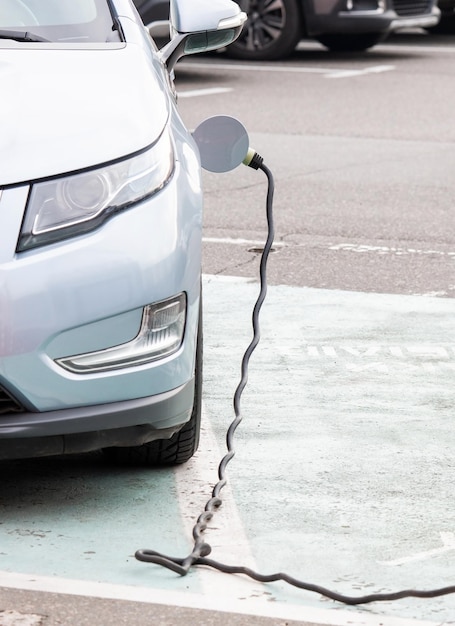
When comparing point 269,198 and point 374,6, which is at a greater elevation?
point 269,198

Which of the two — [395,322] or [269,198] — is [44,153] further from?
[395,322]

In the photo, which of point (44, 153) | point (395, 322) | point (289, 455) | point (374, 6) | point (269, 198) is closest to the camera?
point (44, 153)

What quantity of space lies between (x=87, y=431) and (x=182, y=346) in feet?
0.99

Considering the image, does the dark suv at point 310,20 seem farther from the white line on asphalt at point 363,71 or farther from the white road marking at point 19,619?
the white road marking at point 19,619

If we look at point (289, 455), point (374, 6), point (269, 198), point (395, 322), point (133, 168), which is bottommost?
point (374, 6)

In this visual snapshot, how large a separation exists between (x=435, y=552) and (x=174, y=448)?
0.79m

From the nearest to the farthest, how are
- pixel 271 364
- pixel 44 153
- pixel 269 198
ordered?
pixel 44 153, pixel 269 198, pixel 271 364

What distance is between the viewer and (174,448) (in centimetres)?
373

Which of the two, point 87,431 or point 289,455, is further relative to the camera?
point 289,455

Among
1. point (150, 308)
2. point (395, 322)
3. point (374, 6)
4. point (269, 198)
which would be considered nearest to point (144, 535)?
point (150, 308)

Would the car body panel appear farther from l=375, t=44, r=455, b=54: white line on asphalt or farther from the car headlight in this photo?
l=375, t=44, r=455, b=54: white line on asphalt

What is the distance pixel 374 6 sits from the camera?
14.3 m

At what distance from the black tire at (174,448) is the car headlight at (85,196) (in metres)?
0.46

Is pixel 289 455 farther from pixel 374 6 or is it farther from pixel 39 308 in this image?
pixel 374 6
